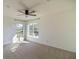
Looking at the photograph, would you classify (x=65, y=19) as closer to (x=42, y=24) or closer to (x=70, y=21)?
(x=70, y=21)

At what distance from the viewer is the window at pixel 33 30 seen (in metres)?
7.76

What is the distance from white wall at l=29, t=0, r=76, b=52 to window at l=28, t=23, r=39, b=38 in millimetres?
1136

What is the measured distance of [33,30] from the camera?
8273 mm

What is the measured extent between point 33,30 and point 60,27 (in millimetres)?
3814

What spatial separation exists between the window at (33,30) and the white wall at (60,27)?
1.14m

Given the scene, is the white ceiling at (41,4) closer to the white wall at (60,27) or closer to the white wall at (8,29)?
the white wall at (60,27)

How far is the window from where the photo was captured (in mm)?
7759

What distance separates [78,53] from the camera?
0.69 metres

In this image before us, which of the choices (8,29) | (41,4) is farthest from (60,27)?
(8,29)

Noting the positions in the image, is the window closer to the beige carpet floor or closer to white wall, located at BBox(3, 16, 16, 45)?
white wall, located at BBox(3, 16, 16, 45)

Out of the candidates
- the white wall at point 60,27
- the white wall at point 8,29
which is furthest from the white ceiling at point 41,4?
the white wall at point 8,29

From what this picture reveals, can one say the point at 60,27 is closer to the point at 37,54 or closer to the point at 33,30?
the point at 37,54

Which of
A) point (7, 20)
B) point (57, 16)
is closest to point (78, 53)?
point (57, 16)

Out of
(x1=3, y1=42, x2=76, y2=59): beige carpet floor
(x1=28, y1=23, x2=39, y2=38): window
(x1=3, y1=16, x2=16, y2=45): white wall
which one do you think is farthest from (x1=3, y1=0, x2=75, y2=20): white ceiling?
(x1=28, y1=23, x2=39, y2=38): window
